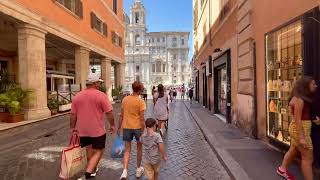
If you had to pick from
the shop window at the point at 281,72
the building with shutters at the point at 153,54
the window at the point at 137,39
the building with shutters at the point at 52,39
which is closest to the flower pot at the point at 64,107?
the building with shutters at the point at 52,39

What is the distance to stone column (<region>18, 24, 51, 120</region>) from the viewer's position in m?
15.8

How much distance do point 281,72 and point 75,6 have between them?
56.1ft

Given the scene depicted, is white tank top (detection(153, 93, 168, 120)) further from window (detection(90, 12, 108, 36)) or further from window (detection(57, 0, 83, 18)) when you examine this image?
Answer: window (detection(90, 12, 108, 36))

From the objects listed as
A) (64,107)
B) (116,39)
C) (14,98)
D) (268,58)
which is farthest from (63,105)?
(116,39)

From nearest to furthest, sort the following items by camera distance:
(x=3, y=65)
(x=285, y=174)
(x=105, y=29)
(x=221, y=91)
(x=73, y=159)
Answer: (x=73, y=159)
(x=285, y=174)
(x=221, y=91)
(x=3, y=65)
(x=105, y=29)

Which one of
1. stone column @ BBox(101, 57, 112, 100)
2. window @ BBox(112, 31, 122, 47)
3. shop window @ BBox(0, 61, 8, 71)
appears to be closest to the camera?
shop window @ BBox(0, 61, 8, 71)

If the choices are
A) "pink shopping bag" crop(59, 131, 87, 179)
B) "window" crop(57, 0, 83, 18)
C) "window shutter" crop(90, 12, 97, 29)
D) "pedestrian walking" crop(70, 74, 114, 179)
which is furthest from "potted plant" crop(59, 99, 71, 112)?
"pink shopping bag" crop(59, 131, 87, 179)

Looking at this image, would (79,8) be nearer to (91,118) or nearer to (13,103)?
(13,103)

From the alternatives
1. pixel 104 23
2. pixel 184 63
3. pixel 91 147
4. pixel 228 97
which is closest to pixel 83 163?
pixel 91 147

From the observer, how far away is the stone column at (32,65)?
15797 millimetres

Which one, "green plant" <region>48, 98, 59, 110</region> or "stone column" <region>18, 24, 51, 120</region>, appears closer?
"stone column" <region>18, 24, 51, 120</region>

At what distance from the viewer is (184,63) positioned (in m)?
134

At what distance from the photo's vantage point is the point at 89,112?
5.44 metres

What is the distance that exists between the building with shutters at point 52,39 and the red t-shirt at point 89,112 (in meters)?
9.64
